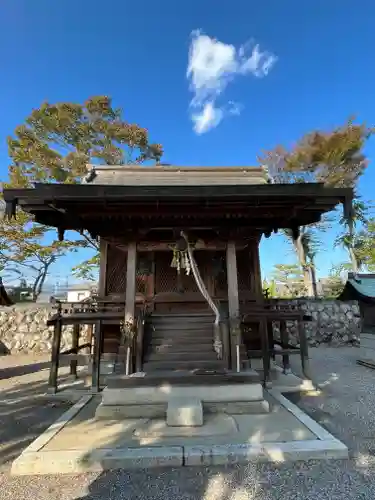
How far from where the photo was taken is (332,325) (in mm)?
13414

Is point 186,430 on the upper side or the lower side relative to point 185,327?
lower

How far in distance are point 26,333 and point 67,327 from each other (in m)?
1.82

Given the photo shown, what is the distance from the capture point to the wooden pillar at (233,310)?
5.27 metres

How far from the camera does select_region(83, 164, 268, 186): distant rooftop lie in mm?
9078

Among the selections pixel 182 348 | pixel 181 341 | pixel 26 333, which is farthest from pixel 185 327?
pixel 26 333

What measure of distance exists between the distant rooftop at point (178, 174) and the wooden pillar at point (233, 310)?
13.1 ft

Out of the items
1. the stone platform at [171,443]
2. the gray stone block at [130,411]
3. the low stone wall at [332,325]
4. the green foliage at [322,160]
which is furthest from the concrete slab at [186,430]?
the green foliage at [322,160]

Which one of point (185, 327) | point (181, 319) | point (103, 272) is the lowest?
point (185, 327)

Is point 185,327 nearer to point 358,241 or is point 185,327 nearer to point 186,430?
point 186,430

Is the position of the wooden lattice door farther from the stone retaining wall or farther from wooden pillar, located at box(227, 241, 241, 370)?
the stone retaining wall

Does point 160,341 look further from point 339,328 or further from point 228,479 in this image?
point 339,328

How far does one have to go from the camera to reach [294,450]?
3.28 metres

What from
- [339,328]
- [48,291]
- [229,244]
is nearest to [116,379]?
[229,244]

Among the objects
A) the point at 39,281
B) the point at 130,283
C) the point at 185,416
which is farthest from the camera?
the point at 39,281
